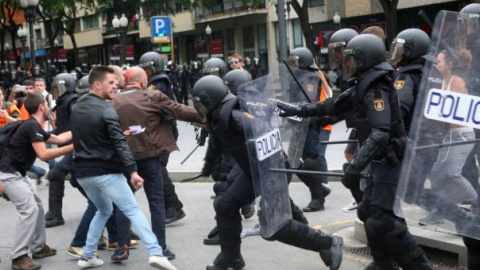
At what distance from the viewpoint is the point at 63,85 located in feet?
30.7

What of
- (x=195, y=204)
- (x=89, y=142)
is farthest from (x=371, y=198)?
(x=195, y=204)

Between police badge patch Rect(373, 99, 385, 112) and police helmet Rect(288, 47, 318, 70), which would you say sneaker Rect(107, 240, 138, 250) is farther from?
police badge patch Rect(373, 99, 385, 112)

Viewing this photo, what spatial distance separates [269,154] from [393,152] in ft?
2.84

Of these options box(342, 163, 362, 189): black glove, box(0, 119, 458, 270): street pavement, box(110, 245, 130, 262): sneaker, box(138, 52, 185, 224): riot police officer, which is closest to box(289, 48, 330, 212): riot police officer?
box(0, 119, 458, 270): street pavement

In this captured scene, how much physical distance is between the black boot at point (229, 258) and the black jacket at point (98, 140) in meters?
0.97

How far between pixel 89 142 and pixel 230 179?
1.32 m

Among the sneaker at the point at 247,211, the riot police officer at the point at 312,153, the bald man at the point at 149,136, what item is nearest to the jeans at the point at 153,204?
the bald man at the point at 149,136

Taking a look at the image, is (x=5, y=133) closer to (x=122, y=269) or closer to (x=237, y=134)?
(x=122, y=269)

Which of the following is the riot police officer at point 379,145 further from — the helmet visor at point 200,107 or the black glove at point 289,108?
the helmet visor at point 200,107

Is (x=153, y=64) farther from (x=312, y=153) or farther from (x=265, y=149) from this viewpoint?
(x=265, y=149)

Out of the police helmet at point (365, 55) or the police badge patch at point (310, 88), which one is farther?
the police badge patch at point (310, 88)

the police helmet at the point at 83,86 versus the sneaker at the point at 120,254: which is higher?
the police helmet at the point at 83,86

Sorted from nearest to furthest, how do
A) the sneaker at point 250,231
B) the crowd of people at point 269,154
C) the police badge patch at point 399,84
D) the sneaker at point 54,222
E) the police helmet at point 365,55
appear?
the crowd of people at point 269,154
the police helmet at point 365,55
the police badge patch at point 399,84
the sneaker at point 250,231
the sneaker at point 54,222

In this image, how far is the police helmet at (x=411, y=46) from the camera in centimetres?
641
